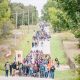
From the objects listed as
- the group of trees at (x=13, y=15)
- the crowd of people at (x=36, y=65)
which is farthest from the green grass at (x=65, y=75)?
the group of trees at (x=13, y=15)

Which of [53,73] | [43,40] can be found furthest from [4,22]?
[53,73]

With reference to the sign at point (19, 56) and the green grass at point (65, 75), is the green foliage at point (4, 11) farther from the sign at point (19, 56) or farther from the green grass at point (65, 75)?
the green grass at point (65, 75)

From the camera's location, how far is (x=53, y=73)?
259 inches

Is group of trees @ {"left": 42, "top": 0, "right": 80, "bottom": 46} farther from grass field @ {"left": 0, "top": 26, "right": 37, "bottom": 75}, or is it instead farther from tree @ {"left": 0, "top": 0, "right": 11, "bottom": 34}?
tree @ {"left": 0, "top": 0, "right": 11, "bottom": 34}

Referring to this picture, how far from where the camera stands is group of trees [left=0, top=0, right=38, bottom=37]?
22.1 ft

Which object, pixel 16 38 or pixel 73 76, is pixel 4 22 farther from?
pixel 73 76

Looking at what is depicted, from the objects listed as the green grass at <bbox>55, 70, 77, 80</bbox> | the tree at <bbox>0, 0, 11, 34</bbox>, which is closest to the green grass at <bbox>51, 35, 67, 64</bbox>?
the green grass at <bbox>55, 70, 77, 80</bbox>

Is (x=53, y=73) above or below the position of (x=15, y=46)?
below

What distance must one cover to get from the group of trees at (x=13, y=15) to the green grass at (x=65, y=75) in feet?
3.01

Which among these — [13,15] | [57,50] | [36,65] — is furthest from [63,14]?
[36,65]

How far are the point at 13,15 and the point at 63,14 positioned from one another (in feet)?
2.74

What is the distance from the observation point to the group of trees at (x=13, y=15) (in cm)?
673

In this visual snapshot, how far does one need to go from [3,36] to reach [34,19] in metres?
0.58

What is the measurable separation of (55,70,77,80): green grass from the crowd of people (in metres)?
0.09
